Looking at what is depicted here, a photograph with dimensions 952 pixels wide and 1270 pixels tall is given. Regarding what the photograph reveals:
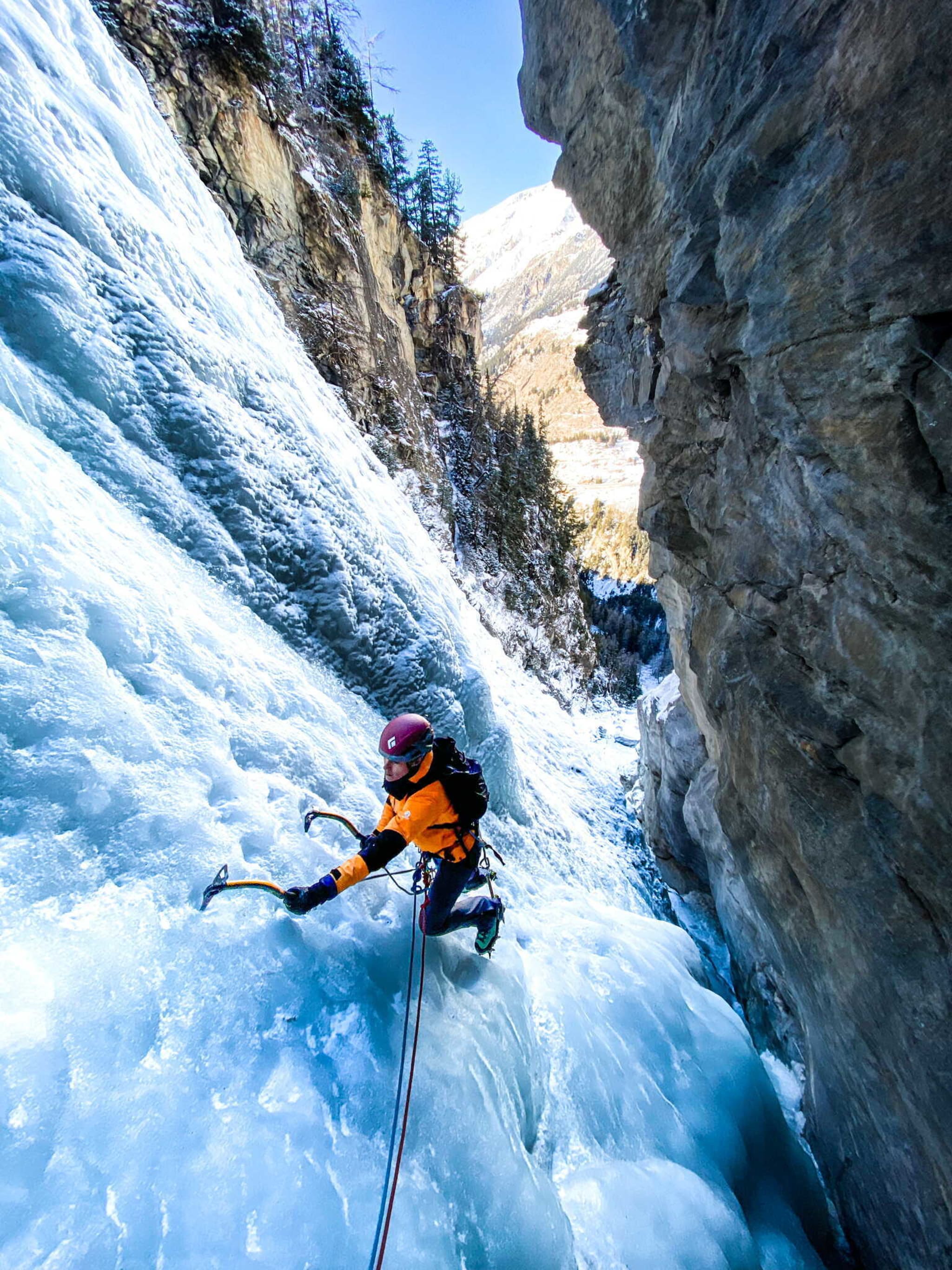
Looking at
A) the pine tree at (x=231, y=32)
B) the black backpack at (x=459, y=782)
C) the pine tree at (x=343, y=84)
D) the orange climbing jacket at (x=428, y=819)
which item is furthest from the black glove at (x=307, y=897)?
the pine tree at (x=343, y=84)

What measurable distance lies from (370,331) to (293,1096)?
1821 centimetres

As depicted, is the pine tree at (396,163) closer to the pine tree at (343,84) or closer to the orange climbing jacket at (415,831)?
the pine tree at (343,84)

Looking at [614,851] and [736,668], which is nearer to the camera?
[736,668]

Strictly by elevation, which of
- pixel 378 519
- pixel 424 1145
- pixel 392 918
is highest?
pixel 378 519

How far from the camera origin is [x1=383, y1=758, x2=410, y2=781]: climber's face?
2818 mm

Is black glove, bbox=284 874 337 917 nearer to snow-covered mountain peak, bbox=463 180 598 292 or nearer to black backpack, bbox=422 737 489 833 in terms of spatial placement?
black backpack, bbox=422 737 489 833

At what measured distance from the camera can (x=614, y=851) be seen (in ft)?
28.1

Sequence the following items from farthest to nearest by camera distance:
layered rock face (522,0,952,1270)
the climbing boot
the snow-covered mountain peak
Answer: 1. the snow-covered mountain peak
2. the climbing boot
3. layered rock face (522,0,952,1270)

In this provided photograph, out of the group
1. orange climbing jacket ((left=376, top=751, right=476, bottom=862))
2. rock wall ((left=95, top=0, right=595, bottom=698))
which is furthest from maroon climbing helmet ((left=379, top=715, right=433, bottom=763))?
rock wall ((left=95, top=0, right=595, bottom=698))

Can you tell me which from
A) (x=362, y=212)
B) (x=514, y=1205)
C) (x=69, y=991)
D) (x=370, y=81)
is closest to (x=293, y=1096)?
(x=69, y=991)

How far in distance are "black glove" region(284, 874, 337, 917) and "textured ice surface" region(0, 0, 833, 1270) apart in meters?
0.14

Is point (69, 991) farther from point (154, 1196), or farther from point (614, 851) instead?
point (614, 851)

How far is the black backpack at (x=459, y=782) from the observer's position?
291cm

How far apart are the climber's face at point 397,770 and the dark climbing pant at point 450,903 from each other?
663mm
